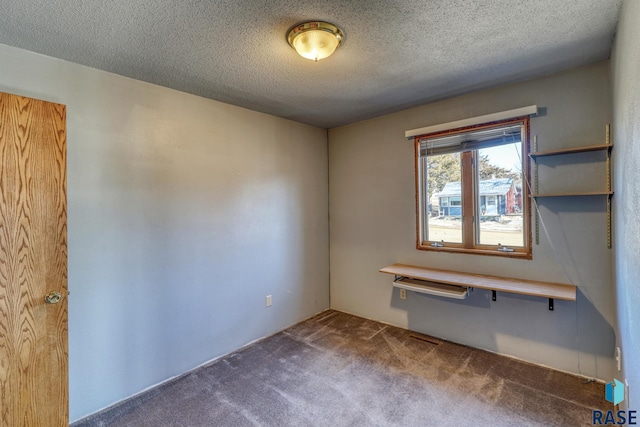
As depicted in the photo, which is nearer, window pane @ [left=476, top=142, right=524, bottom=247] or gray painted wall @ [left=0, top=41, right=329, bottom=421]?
gray painted wall @ [left=0, top=41, right=329, bottom=421]

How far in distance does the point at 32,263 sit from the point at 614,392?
3.86 m

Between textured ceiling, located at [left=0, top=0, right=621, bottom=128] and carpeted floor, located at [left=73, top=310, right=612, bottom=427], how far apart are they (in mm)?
2470

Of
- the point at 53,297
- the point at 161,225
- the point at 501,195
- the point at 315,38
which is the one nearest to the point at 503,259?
the point at 501,195

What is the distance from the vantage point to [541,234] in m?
2.45

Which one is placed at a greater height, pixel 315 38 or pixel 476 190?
pixel 315 38

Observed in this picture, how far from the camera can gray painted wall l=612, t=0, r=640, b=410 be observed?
1.23 meters

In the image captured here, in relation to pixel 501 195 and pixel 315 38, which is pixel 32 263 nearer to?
pixel 315 38

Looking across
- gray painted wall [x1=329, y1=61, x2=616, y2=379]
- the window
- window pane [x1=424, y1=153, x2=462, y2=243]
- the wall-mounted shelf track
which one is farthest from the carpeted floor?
the wall-mounted shelf track

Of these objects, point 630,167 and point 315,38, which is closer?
point 630,167

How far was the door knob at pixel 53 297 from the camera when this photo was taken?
1739 mm

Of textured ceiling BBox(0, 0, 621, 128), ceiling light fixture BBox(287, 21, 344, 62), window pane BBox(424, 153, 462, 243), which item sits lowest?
window pane BBox(424, 153, 462, 243)

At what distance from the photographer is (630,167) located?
1397mm

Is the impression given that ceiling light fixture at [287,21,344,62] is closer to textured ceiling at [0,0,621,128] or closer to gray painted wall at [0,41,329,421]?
textured ceiling at [0,0,621,128]

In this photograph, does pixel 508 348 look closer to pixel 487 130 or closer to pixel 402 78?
pixel 487 130
